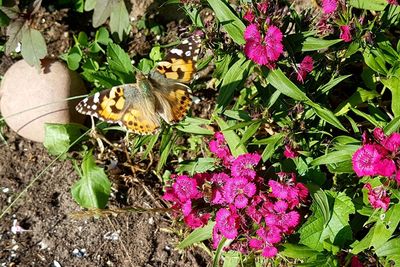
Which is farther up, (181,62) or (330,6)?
(330,6)

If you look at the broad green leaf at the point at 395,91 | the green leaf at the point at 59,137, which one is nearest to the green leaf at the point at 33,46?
the green leaf at the point at 59,137

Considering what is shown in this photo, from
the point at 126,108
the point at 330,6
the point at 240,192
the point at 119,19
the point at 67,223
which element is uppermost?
the point at 330,6

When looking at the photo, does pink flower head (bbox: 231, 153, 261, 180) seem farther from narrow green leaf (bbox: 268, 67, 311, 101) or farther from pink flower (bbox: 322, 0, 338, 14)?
pink flower (bbox: 322, 0, 338, 14)

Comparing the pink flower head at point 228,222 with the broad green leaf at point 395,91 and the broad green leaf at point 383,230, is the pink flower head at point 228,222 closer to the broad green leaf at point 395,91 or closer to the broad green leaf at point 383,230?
the broad green leaf at point 383,230

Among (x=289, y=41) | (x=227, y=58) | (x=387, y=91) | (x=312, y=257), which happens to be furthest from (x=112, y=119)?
(x=387, y=91)

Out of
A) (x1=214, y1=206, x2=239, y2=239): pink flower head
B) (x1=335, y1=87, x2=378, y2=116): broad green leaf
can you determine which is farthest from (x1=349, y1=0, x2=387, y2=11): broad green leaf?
(x1=214, y1=206, x2=239, y2=239): pink flower head

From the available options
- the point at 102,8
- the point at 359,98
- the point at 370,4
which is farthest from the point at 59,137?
the point at 370,4

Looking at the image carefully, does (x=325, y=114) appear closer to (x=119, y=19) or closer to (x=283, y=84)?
(x=283, y=84)
